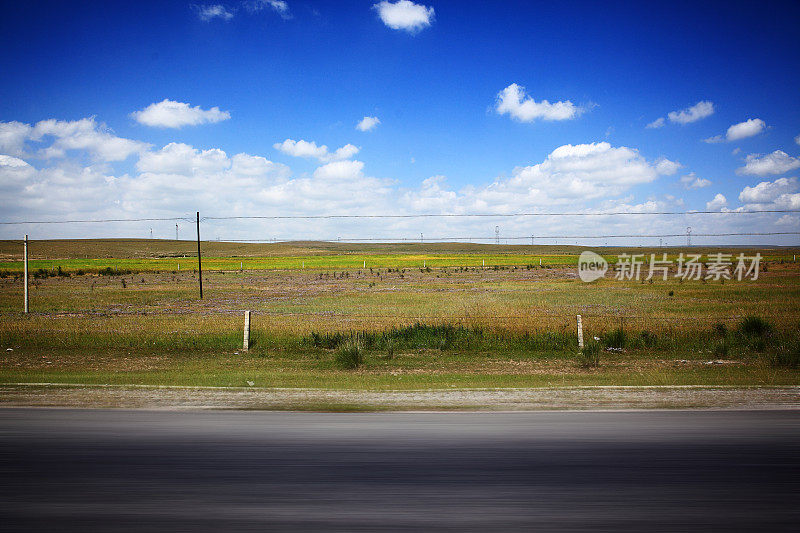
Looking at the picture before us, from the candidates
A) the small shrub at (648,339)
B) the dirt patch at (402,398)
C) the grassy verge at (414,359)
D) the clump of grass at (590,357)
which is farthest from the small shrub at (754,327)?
the dirt patch at (402,398)

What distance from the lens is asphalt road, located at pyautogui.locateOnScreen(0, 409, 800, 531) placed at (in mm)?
4289

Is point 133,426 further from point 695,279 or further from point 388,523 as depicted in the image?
point 695,279

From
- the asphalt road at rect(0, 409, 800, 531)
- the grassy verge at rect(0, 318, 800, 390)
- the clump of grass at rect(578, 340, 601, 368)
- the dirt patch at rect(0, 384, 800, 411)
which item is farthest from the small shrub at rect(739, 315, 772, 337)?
the asphalt road at rect(0, 409, 800, 531)

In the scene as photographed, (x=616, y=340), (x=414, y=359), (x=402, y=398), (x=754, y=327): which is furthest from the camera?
(x=754, y=327)

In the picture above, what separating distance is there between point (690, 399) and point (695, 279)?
4941 cm

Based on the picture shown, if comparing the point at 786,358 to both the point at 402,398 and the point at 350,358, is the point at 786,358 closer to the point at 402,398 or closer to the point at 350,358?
the point at 402,398

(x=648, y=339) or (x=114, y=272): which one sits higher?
(x=114, y=272)

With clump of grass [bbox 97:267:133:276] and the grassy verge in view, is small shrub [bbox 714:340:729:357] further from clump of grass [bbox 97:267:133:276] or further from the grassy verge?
clump of grass [bbox 97:267:133:276]

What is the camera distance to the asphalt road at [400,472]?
4289 millimetres

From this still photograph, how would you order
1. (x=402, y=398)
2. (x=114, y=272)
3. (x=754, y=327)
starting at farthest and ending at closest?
1. (x=114, y=272)
2. (x=754, y=327)
3. (x=402, y=398)

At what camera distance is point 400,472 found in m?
5.30

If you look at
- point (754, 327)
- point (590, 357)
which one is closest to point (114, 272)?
point (590, 357)

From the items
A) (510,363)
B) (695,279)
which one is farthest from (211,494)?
(695,279)

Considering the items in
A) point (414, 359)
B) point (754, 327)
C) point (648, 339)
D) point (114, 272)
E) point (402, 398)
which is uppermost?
point (114, 272)
